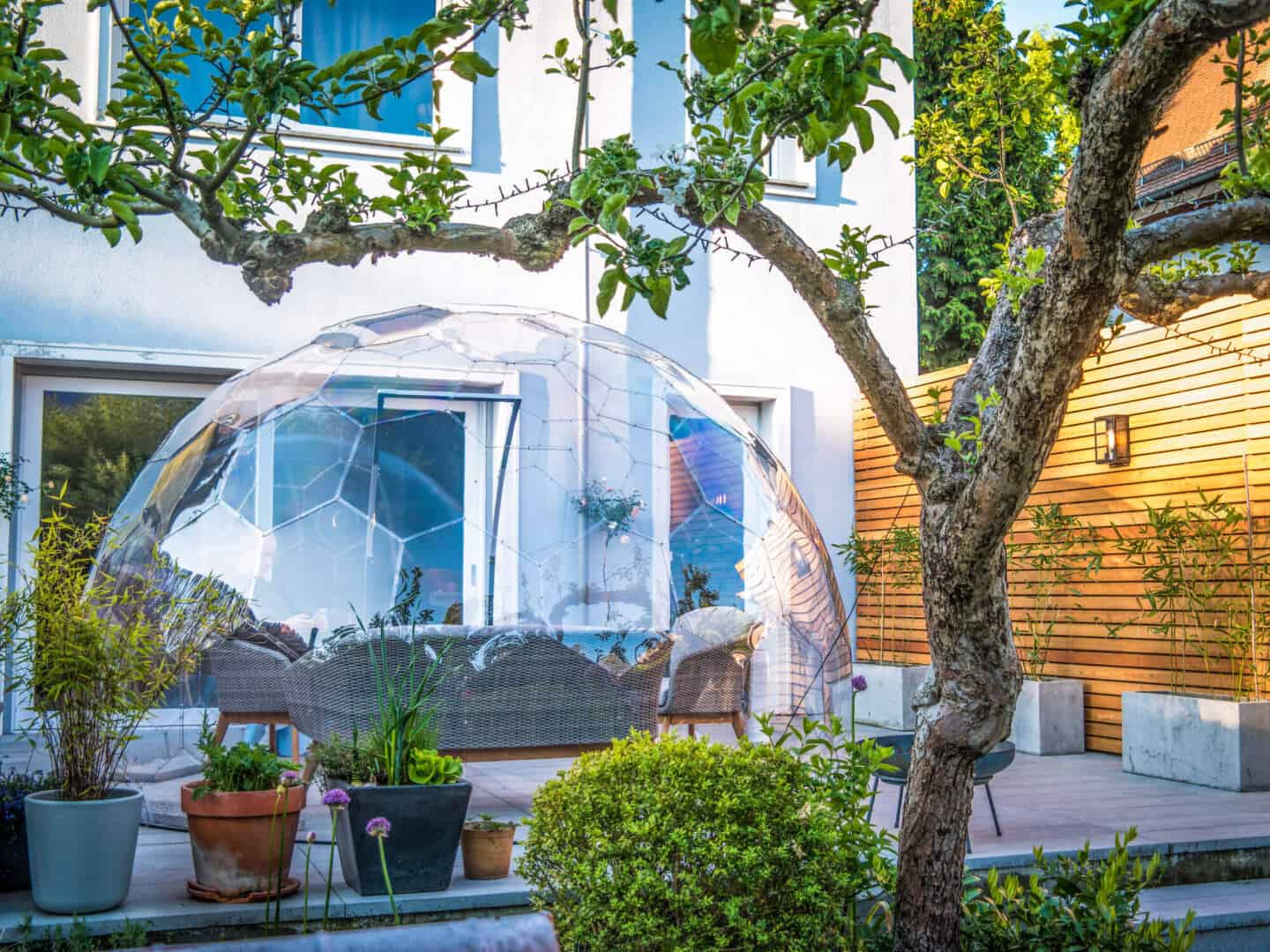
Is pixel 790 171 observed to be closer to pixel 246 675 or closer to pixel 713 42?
pixel 246 675

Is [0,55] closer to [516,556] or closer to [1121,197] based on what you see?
[1121,197]

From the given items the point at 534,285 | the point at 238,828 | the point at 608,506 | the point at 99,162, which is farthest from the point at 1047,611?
the point at 99,162

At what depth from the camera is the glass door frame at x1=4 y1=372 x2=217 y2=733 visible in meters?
7.54

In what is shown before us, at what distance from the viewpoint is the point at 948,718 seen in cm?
322

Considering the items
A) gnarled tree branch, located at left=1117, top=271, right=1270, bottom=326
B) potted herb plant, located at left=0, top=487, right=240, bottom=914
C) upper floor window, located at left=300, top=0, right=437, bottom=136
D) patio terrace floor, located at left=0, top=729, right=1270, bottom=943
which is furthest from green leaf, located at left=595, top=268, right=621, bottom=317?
upper floor window, located at left=300, top=0, right=437, bottom=136

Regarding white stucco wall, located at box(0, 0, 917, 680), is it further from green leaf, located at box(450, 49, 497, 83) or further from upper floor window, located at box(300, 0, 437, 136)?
green leaf, located at box(450, 49, 497, 83)

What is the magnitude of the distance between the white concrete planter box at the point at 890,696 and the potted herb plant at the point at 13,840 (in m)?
5.34

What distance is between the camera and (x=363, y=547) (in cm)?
529

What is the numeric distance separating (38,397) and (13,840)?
443 cm

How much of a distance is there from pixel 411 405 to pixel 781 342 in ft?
14.2

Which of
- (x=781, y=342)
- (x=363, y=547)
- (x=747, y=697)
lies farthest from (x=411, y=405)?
(x=781, y=342)

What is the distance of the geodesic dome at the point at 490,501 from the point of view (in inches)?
206

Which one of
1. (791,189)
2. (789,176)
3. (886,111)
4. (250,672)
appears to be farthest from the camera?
(789,176)

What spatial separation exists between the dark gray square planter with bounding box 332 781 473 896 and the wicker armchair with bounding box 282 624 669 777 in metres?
0.93
